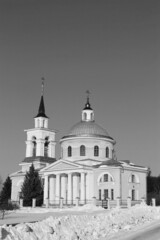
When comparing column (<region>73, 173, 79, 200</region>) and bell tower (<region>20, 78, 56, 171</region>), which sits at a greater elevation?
bell tower (<region>20, 78, 56, 171</region>)

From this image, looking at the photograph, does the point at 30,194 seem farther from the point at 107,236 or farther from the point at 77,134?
the point at 107,236

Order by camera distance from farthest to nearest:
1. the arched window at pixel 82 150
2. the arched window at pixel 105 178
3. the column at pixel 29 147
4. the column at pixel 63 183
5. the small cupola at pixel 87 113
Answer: the small cupola at pixel 87 113 → the column at pixel 29 147 → the arched window at pixel 82 150 → the column at pixel 63 183 → the arched window at pixel 105 178

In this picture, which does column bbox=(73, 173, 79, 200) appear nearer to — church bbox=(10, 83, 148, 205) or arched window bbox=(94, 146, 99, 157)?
church bbox=(10, 83, 148, 205)

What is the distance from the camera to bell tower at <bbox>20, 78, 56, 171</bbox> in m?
53.0

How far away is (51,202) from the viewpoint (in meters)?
48.1

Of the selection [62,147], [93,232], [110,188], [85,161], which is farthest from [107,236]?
[62,147]

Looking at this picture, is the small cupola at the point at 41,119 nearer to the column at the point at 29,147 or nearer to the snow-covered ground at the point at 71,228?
the column at the point at 29,147

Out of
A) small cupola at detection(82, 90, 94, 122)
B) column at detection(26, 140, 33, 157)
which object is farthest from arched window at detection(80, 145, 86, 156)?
column at detection(26, 140, 33, 157)

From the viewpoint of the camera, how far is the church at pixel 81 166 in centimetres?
4494

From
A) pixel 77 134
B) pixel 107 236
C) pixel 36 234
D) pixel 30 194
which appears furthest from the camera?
pixel 77 134

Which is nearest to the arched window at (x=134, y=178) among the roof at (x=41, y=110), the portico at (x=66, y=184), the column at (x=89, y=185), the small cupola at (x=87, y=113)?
the column at (x=89, y=185)

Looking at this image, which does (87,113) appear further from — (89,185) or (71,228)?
(71,228)

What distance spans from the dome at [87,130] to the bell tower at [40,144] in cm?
419

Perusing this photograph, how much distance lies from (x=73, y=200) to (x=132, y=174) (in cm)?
843
